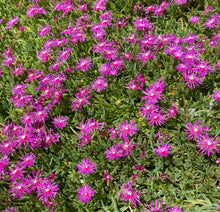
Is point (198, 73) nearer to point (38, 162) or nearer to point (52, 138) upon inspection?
point (52, 138)

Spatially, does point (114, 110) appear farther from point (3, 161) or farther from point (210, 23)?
point (210, 23)

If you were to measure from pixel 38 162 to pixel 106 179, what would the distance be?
720 mm

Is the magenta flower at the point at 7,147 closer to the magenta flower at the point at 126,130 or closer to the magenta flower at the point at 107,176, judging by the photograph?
the magenta flower at the point at 107,176

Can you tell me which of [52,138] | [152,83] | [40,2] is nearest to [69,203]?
[52,138]

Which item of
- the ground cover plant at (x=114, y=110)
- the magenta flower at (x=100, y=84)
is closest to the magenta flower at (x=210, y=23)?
the ground cover plant at (x=114, y=110)

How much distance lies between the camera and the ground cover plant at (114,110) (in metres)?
2.47

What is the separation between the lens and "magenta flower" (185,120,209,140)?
2478 millimetres

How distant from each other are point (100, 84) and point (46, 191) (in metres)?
1.23

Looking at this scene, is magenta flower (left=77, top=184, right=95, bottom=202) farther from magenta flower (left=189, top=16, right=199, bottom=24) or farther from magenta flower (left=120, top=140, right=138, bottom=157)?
magenta flower (left=189, top=16, right=199, bottom=24)

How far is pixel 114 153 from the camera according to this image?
2537 millimetres

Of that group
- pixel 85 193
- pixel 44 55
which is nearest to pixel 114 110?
pixel 85 193

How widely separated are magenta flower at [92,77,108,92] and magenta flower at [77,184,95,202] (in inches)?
40.9

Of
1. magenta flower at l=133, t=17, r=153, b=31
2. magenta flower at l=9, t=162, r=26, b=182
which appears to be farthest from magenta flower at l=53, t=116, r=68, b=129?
magenta flower at l=133, t=17, r=153, b=31

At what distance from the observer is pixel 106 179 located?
2520 mm
